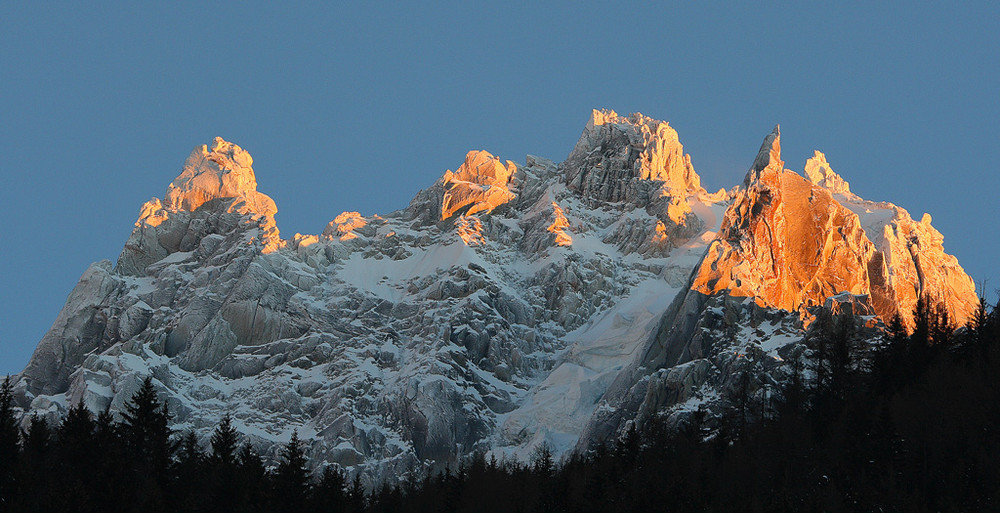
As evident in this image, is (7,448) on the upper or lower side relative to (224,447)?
lower

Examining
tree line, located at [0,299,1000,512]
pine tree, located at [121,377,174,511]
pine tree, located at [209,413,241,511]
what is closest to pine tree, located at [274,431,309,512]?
tree line, located at [0,299,1000,512]

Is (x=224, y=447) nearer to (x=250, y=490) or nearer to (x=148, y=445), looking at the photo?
(x=148, y=445)

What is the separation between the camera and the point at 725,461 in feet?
439

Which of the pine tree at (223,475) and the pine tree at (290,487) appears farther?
the pine tree at (290,487)

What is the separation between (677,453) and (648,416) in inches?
1388

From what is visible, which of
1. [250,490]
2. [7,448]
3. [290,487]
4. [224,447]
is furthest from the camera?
[224,447]

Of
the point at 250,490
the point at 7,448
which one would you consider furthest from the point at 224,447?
the point at 7,448

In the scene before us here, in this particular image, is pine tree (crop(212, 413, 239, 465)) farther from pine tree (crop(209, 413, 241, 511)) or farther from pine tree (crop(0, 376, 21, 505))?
pine tree (crop(0, 376, 21, 505))

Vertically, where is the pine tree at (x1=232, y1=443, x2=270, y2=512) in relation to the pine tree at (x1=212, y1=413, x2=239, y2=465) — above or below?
below

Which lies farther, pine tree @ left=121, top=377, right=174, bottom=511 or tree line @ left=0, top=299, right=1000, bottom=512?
tree line @ left=0, top=299, right=1000, bottom=512

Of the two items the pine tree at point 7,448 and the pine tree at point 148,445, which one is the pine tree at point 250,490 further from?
the pine tree at point 7,448

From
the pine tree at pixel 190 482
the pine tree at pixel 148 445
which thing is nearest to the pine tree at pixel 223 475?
the pine tree at pixel 190 482

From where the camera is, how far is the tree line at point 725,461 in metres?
99.2

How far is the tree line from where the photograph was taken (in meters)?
99.2
